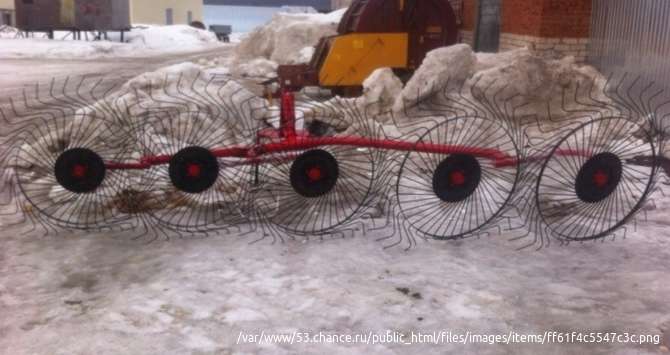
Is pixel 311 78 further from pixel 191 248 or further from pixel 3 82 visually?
pixel 3 82

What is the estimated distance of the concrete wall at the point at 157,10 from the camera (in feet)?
153

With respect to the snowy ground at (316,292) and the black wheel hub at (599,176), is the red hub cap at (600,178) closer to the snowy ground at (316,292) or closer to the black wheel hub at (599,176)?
the black wheel hub at (599,176)

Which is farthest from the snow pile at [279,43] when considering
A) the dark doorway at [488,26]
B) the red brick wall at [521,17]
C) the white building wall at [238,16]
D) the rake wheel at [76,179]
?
the white building wall at [238,16]

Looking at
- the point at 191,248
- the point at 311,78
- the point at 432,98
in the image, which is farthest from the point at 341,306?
the point at 311,78

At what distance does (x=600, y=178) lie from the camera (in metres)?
4.54

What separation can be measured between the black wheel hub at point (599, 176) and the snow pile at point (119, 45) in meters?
20.4

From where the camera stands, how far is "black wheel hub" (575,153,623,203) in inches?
178

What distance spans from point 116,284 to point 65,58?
19634 millimetres

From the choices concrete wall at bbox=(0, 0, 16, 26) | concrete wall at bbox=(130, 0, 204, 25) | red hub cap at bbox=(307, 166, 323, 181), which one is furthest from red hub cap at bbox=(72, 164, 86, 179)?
concrete wall at bbox=(130, 0, 204, 25)

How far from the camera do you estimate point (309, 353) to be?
3.19 meters

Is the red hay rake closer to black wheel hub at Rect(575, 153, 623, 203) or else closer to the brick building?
black wheel hub at Rect(575, 153, 623, 203)

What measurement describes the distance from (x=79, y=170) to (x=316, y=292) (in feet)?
5.92

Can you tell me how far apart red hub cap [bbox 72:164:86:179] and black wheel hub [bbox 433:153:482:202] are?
2273 mm

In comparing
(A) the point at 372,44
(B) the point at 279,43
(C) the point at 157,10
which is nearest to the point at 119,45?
(B) the point at 279,43
